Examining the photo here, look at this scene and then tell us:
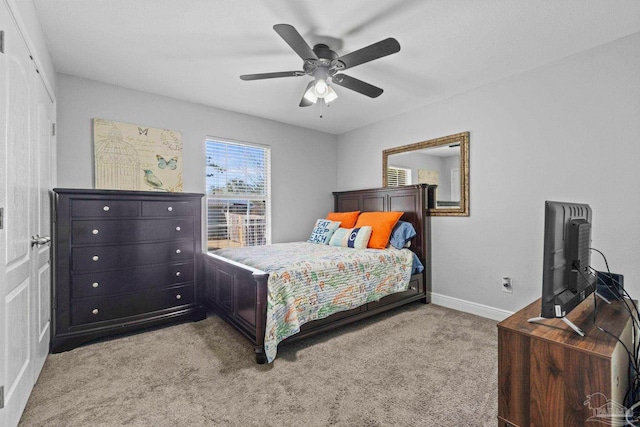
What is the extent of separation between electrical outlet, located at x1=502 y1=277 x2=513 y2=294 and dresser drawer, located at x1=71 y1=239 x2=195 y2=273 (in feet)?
10.6

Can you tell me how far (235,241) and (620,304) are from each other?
11.8 feet

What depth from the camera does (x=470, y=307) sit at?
3.21 m

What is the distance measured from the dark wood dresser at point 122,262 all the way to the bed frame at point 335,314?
0.99ft

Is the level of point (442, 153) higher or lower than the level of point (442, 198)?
higher

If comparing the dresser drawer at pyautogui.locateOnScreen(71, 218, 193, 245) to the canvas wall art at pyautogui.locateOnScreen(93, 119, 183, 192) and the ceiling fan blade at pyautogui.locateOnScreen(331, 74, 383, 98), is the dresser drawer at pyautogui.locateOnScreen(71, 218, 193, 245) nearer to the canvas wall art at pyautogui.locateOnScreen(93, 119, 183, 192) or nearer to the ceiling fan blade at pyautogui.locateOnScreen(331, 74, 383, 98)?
the canvas wall art at pyautogui.locateOnScreen(93, 119, 183, 192)

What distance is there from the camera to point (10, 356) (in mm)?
1441

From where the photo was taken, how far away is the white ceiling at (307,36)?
6.26ft

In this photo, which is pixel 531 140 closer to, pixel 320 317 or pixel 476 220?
pixel 476 220

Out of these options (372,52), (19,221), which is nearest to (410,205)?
(372,52)

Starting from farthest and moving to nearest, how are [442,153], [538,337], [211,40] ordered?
1. [442,153]
2. [211,40]
3. [538,337]

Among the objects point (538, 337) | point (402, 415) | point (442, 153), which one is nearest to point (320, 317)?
point (402, 415)

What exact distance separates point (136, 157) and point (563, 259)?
11.9ft

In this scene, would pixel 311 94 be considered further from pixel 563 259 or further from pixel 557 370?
pixel 557 370

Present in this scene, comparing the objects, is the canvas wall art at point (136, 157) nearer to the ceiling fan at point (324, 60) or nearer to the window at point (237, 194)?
the window at point (237, 194)
